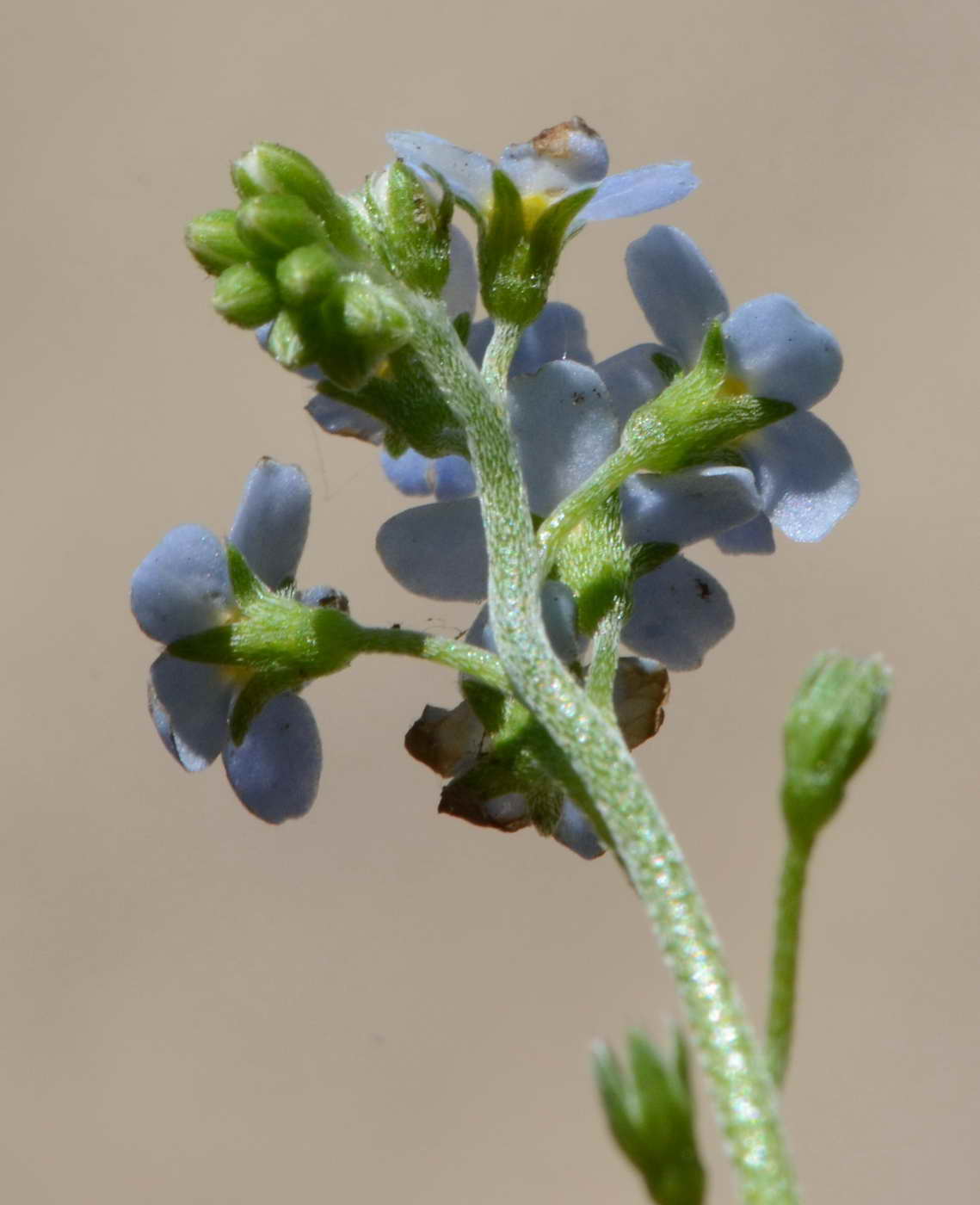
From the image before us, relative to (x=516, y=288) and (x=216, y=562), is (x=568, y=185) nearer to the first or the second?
(x=516, y=288)

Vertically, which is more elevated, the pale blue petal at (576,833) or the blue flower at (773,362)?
the blue flower at (773,362)

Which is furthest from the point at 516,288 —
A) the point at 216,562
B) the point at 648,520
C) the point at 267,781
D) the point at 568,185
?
the point at 267,781

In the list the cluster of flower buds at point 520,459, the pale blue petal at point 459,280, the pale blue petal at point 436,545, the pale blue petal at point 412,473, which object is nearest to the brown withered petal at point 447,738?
the cluster of flower buds at point 520,459

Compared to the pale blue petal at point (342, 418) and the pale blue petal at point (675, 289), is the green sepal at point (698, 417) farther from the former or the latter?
the pale blue petal at point (342, 418)

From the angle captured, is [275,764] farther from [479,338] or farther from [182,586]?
[479,338]

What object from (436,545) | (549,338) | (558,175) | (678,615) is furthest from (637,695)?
(558,175)

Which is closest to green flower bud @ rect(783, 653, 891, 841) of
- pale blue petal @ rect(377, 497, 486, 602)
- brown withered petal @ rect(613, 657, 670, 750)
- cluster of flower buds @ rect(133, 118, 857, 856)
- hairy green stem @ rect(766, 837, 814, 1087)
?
hairy green stem @ rect(766, 837, 814, 1087)

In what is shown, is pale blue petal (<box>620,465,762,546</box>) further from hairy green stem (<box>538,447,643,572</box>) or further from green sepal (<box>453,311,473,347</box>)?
green sepal (<box>453,311,473,347</box>)
